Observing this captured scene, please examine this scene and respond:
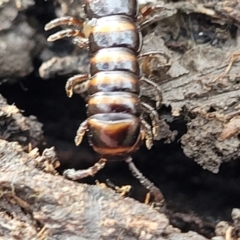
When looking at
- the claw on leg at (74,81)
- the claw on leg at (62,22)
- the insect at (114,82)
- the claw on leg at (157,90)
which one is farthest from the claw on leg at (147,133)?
the claw on leg at (62,22)

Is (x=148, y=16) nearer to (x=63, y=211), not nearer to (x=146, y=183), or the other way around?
(x=146, y=183)

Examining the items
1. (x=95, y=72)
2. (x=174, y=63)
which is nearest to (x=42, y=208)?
(x=95, y=72)

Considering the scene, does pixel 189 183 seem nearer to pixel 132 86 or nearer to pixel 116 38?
pixel 132 86

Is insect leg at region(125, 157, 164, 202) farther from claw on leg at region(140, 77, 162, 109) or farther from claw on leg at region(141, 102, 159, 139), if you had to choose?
claw on leg at region(140, 77, 162, 109)

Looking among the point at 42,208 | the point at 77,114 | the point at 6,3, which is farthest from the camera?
the point at 77,114

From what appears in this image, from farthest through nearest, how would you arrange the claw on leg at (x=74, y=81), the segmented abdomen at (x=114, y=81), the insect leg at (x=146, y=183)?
the claw on leg at (x=74, y=81) → the insect leg at (x=146, y=183) → the segmented abdomen at (x=114, y=81)

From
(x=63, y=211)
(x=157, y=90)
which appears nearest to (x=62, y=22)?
(x=157, y=90)

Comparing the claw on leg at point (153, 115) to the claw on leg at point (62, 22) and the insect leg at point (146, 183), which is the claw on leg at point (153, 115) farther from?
the claw on leg at point (62, 22)
